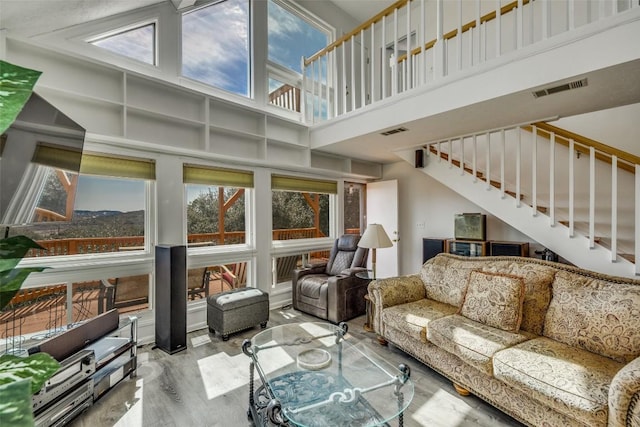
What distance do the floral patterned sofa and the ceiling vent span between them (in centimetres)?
137

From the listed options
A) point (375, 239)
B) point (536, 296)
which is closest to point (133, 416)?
point (375, 239)

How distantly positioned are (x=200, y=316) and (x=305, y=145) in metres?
2.59

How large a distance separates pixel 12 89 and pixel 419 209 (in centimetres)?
508

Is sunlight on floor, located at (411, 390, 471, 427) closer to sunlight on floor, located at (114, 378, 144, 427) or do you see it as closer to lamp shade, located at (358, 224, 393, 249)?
lamp shade, located at (358, 224, 393, 249)

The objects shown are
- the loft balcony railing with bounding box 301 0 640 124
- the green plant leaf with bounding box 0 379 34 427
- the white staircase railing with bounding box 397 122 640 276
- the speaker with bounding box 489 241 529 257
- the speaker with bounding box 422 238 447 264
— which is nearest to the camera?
the green plant leaf with bounding box 0 379 34 427

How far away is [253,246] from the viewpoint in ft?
13.2

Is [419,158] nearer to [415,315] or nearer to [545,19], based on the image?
[545,19]

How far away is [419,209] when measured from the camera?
502 cm

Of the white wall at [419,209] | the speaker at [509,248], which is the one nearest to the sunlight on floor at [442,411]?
the speaker at [509,248]

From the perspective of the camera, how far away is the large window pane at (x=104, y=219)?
9.14ft

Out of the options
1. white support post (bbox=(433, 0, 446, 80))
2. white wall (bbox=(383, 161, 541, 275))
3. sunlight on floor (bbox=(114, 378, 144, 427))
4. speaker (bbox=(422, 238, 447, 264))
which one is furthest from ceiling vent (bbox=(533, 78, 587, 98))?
sunlight on floor (bbox=(114, 378, 144, 427))

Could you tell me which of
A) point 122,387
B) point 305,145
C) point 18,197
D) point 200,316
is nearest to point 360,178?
point 305,145

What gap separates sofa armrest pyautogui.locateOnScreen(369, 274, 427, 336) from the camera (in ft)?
9.21

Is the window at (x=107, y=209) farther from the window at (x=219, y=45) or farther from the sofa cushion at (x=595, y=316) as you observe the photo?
the sofa cushion at (x=595, y=316)
